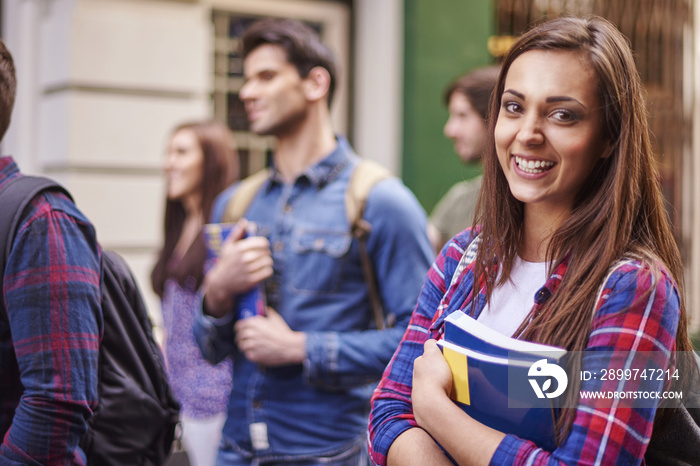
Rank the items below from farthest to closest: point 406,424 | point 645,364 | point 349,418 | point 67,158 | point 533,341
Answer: point 67,158 < point 349,418 < point 406,424 < point 533,341 < point 645,364

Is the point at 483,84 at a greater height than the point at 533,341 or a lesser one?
greater

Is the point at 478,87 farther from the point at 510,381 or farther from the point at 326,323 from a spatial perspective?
the point at 510,381

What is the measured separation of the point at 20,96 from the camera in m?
4.95

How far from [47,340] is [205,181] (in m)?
2.55

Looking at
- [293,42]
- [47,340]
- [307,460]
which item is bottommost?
[307,460]

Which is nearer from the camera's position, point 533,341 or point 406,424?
point 533,341

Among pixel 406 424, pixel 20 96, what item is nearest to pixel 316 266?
pixel 406 424

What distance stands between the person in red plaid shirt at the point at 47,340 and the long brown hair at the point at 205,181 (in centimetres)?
213

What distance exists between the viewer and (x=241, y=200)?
9.84 feet

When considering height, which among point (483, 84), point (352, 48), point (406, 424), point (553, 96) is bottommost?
point (406, 424)

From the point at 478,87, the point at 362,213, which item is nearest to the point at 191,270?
the point at 362,213

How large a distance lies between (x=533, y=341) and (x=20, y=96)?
14.6 ft

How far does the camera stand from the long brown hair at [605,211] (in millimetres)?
1382

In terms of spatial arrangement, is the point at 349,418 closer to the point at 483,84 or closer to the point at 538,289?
the point at 538,289
